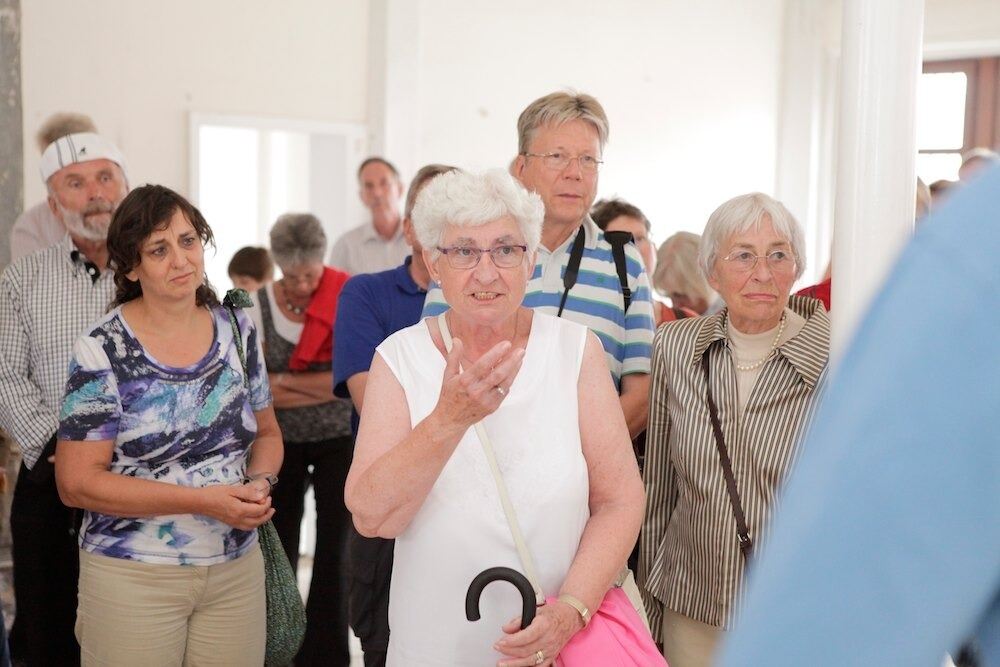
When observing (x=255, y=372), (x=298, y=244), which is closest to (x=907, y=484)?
(x=255, y=372)

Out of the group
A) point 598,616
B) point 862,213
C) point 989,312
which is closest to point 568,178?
point 862,213

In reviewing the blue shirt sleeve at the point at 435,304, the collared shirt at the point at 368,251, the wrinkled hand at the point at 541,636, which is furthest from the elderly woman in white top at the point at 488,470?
the collared shirt at the point at 368,251

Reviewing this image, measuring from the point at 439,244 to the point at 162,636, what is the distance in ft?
4.56

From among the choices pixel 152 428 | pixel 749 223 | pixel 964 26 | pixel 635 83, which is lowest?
pixel 152 428

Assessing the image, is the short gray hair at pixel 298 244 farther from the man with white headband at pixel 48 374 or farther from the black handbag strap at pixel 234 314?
the black handbag strap at pixel 234 314

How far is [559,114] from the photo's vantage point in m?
3.30

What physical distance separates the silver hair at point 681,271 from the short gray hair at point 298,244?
1531mm

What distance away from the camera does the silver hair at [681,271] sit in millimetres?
5012

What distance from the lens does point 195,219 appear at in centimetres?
338

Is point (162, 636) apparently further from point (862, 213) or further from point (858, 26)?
point (858, 26)

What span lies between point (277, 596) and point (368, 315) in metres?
0.91

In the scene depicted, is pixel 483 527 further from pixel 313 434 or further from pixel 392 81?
pixel 392 81

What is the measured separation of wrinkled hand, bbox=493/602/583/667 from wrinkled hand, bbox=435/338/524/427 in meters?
0.42

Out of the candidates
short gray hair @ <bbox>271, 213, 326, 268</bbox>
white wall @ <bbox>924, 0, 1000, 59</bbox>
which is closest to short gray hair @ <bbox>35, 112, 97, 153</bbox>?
short gray hair @ <bbox>271, 213, 326, 268</bbox>
